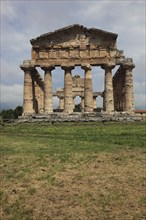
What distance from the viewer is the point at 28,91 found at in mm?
45438

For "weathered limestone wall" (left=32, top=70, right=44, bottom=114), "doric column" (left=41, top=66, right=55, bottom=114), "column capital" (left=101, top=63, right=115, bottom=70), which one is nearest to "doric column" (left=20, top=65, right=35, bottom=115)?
"doric column" (left=41, top=66, right=55, bottom=114)

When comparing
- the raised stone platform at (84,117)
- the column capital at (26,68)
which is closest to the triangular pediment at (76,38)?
the column capital at (26,68)

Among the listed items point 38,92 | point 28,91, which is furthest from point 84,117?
point 38,92

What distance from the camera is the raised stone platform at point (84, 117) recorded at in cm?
3791

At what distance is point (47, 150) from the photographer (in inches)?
694

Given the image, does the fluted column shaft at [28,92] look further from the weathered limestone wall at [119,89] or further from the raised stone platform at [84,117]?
the weathered limestone wall at [119,89]

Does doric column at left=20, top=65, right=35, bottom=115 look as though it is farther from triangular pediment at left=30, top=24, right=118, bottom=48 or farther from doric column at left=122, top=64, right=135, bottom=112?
doric column at left=122, top=64, right=135, bottom=112

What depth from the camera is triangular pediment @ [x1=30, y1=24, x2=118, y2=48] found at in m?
43.8

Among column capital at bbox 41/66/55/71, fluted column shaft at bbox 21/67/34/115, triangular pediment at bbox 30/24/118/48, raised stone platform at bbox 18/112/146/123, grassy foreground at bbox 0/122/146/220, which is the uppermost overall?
triangular pediment at bbox 30/24/118/48

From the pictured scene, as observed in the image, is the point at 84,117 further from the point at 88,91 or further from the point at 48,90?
the point at 48,90

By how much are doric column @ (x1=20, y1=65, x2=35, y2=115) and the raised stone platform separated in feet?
14.3

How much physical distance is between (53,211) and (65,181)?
2703 millimetres

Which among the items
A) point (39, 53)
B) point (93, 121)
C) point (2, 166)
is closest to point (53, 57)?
point (39, 53)

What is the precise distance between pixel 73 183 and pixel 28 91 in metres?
35.8
